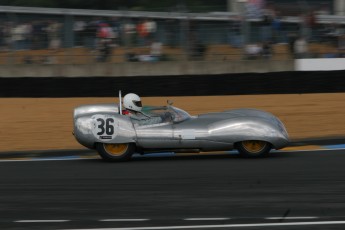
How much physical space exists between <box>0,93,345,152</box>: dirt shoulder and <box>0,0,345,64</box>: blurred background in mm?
2057

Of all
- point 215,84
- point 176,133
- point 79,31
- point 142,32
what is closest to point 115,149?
point 176,133

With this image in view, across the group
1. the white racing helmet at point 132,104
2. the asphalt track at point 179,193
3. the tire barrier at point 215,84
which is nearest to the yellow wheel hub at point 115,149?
the asphalt track at point 179,193

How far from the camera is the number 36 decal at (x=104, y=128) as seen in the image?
881 cm

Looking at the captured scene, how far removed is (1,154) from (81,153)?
1172 millimetres

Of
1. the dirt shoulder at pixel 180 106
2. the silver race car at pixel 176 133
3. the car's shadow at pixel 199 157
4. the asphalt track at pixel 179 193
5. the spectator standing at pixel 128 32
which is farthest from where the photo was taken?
the spectator standing at pixel 128 32

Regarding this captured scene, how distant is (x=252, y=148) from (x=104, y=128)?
1.90 m

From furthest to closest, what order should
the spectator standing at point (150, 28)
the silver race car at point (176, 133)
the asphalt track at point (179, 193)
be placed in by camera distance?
the spectator standing at point (150, 28) → the silver race car at point (176, 133) → the asphalt track at point (179, 193)

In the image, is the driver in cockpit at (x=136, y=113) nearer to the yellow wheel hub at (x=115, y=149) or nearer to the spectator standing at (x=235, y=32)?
the yellow wheel hub at (x=115, y=149)

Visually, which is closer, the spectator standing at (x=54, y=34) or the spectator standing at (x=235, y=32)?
the spectator standing at (x=235, y=32)

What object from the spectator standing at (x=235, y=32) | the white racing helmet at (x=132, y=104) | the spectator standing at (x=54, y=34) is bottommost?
the white racing helmet at (x=132, y=104)

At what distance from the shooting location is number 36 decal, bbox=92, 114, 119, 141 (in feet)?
28.9

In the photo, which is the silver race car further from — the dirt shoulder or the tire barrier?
the tire barrier

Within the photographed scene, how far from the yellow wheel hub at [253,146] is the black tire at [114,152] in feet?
4.75

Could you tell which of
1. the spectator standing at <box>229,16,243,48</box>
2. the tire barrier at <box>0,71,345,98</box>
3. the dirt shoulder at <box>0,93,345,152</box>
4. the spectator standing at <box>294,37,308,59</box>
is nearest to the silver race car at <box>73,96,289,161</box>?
the dirt shoulder at <box>0,93,345,152</box>
